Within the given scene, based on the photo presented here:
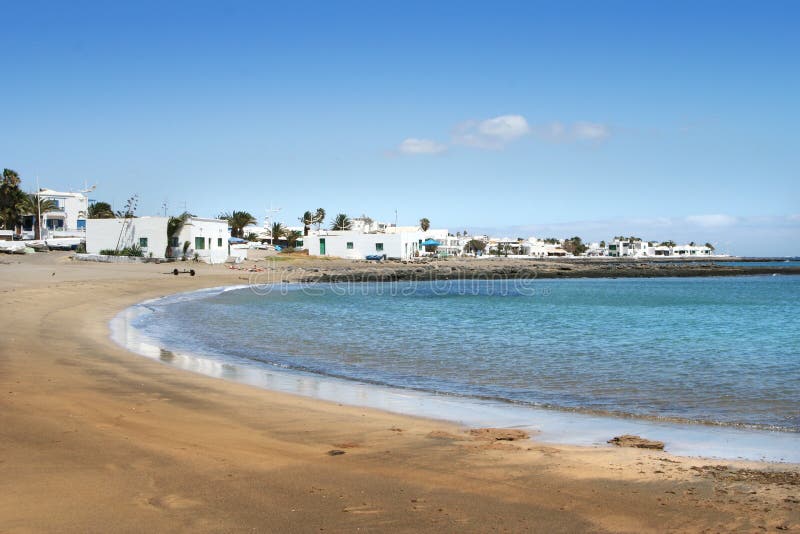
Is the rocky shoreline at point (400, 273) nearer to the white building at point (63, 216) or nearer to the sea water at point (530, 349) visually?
the sea water at point (530, 349)

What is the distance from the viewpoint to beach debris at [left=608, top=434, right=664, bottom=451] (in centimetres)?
855

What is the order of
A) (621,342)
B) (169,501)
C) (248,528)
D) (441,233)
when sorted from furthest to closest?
(441,233) → (621,342) → (169,501) → (248,528)

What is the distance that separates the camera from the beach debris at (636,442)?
855 cm

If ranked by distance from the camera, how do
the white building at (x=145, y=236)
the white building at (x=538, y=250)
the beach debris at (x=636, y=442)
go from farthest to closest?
the white building at (x=538, y=250) < the white building at (x=145, y=236) < the beach debris at (x=636, y=442)

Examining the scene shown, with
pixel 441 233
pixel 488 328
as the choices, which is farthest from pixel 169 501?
pixel 441 233

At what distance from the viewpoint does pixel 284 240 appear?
117688mm

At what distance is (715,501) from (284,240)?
114 m

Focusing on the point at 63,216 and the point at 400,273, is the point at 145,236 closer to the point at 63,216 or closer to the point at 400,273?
the point at 400,273

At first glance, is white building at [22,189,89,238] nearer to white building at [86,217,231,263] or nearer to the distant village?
the distant village

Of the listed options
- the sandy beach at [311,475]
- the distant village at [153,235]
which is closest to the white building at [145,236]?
the distant village at [153,235]

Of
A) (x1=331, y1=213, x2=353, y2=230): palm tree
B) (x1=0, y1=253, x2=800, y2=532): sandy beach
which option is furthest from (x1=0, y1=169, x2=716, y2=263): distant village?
(x1=0, y1=253, x2=800, y2=532): sandy beach

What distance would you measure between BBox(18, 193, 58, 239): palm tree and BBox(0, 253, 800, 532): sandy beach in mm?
69757

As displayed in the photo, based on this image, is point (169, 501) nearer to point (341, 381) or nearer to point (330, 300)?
point (341, 381)

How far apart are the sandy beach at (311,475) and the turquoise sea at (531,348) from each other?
12.6ft
